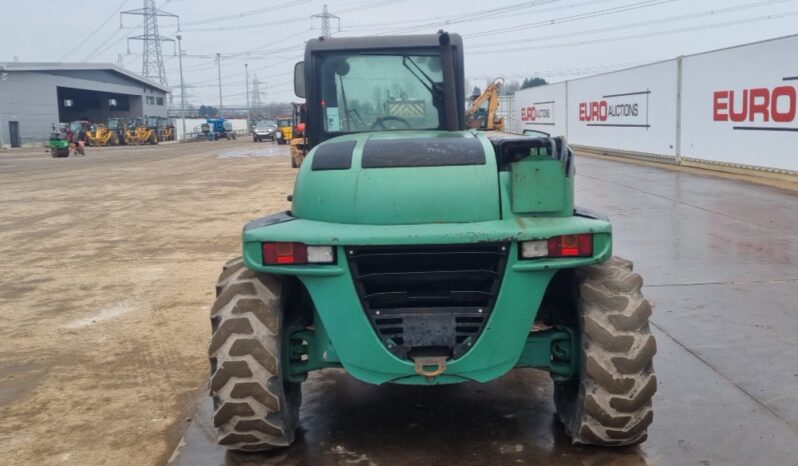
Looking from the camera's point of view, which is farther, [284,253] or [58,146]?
[58,146]

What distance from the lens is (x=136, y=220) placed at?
14695 millimetres

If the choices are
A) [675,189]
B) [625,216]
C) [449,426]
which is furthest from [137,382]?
[675,189]

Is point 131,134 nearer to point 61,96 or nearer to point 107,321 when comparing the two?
point 61,96

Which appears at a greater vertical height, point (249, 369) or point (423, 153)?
point (423, 153)

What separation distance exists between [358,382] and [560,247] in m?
2.16

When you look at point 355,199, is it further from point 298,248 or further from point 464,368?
point 464,368

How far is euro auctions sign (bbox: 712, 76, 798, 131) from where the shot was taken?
1695cm

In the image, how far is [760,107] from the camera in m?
18.2

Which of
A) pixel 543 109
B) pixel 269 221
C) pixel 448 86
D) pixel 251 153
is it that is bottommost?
pixel 251 153

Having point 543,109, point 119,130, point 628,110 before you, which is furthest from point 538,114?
point 119,130

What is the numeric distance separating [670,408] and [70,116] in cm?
8159

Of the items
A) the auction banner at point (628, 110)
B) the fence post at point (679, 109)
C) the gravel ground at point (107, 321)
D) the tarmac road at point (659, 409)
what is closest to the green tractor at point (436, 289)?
the tarmac road at point (659, 409)

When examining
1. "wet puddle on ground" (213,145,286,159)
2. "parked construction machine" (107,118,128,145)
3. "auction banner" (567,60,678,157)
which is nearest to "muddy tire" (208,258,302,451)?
"auction banner" (567,60,678,157)

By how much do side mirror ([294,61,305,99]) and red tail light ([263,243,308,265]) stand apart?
8.78ft
